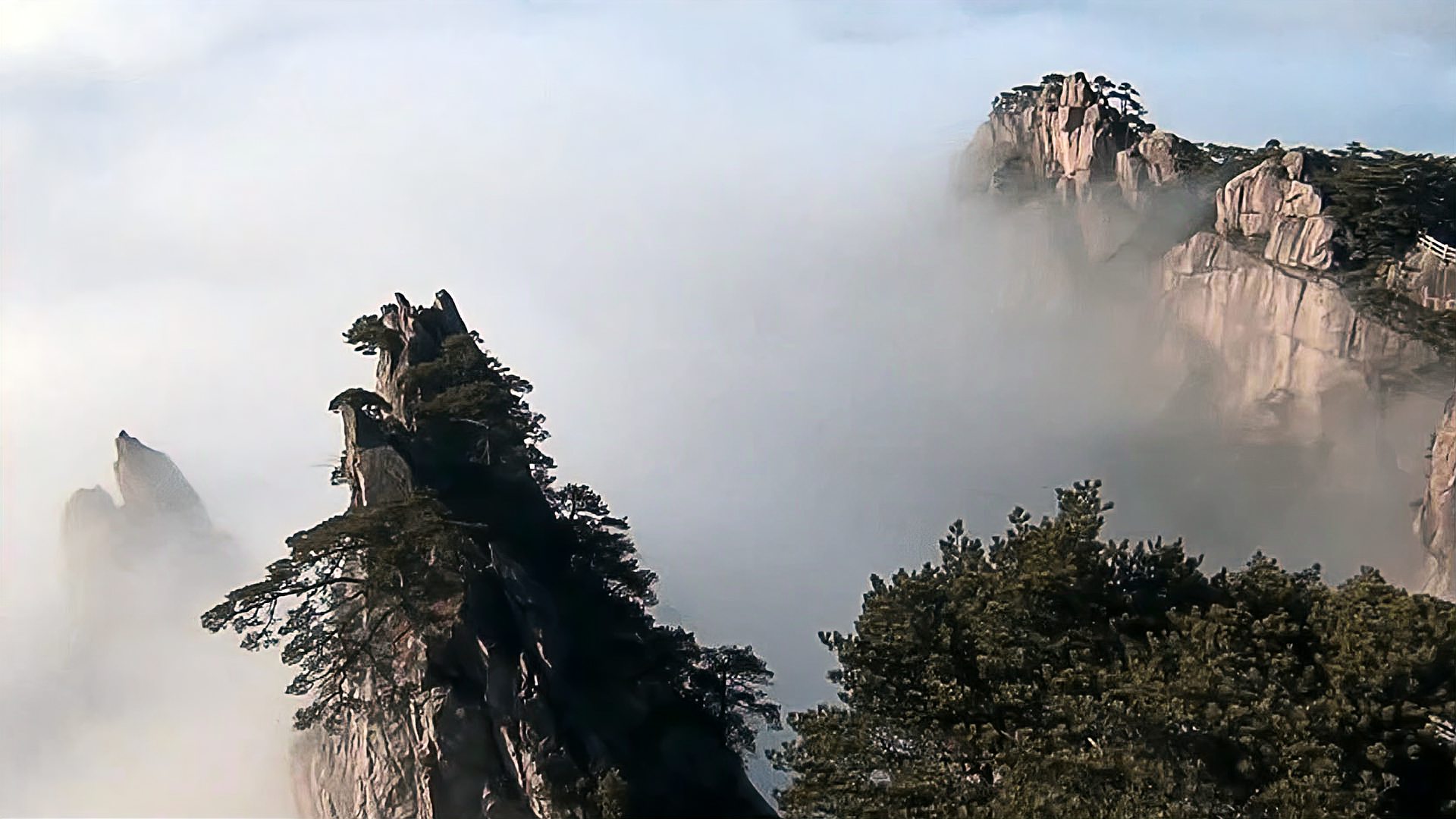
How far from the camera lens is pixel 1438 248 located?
1817 inches

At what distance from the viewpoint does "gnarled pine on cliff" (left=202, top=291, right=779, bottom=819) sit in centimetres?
3103

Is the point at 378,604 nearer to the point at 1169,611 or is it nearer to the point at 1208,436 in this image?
the point at 1169,611

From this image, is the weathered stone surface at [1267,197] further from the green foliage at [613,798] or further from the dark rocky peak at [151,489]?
the dark rocky peak at [151,489]

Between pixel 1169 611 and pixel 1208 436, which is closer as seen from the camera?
pixel 1169 611

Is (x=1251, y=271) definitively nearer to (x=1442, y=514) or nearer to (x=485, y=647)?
(x=1442, y=514)

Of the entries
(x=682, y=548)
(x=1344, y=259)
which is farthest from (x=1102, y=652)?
(x=682, y=548)

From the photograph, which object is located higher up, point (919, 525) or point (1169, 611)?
point (919, 525)

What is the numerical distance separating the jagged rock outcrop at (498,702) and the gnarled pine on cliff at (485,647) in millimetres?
55

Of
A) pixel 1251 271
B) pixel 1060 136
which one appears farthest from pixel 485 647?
pixel 1060 136

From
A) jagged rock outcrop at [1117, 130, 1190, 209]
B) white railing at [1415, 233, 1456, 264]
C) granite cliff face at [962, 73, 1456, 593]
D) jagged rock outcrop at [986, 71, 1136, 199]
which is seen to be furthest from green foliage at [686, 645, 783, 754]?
jagged rock outcrop at [986, 71, 1136, 199]

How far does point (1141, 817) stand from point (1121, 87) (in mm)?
55338

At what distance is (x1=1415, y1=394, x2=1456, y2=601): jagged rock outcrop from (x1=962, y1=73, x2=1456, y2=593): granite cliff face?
0.07 m

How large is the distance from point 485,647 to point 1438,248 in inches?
1499

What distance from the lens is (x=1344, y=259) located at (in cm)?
4966
